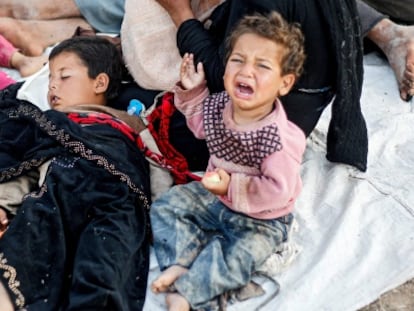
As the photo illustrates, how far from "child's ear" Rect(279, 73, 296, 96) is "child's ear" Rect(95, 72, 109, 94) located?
0.95 meters

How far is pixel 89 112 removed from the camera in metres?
2.31

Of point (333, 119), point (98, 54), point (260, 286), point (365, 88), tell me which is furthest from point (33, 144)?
point (365, 88)

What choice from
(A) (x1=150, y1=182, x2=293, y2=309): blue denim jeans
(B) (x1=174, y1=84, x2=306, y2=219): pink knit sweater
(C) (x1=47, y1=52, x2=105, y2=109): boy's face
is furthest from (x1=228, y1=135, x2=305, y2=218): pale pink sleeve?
(C) (x1=47, y1=52, x2=105, y2=109): boy's face

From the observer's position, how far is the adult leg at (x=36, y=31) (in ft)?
10.6

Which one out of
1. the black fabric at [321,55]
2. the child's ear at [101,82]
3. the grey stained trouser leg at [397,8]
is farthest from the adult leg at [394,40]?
the child's ear at [101,82]

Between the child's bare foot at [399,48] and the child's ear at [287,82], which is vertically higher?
the child's ear at [287,82]

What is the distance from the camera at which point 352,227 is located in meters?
2.13

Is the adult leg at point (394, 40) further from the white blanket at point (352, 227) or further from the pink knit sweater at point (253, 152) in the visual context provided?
the pink knit sweater at point (253, 152)

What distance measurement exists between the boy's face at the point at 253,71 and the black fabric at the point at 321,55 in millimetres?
202

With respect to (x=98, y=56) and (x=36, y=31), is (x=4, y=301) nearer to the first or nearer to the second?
(x=98, y=56)

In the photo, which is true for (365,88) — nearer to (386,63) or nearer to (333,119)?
(386,63)

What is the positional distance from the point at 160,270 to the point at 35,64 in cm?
156

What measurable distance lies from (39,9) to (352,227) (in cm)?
225

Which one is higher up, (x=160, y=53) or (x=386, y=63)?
(x=160, y=53)
